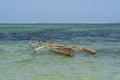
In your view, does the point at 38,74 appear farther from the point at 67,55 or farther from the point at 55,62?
the point at 67,55

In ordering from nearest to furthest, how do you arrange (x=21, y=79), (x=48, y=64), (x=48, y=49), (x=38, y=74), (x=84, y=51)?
1. (x=21, y=79)
2. (x=38, y=74)
3. (x=48, y=64)
4. (x=84, y=51)
5. (x=48, y=49)

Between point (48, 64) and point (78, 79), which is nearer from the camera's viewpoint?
point (78, 79)

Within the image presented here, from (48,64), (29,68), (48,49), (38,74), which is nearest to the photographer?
(38,74)

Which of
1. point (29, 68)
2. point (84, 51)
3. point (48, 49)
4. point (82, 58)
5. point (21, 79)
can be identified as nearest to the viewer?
point (21, 79)

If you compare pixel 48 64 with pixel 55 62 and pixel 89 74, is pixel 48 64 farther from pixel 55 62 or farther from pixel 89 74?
pixel 89 74

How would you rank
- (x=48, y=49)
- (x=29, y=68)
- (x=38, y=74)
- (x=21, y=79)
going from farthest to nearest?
(x=48, y=49)
(x=29, y=68)
(x=38, y=74)
(x=21, y=79)

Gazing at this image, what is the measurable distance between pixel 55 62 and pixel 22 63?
7.35 ft

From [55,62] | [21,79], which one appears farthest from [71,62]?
[21,79]

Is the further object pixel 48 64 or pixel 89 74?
A: pixel 48 64

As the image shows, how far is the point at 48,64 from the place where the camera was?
71.2ft

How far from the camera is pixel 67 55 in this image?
26062mm

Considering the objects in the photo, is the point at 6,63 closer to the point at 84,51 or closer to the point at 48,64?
the point at 48,64

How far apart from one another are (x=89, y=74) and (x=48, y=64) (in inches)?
174

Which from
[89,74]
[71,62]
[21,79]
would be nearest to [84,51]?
[71,62]
